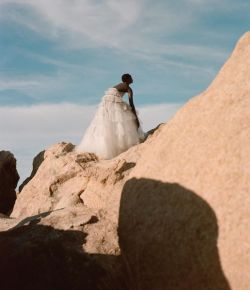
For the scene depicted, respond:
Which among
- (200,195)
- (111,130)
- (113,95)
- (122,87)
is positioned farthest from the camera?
(122,87)

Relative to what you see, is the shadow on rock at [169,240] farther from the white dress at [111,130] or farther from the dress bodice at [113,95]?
the dress bodice at [113,95]

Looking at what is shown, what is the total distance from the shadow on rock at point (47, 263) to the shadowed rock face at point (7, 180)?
6760 millimetres

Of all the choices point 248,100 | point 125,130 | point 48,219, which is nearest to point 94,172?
point 125,130

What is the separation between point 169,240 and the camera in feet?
15.9

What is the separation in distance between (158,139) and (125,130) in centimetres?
530

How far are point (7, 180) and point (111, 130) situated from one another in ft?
10.3

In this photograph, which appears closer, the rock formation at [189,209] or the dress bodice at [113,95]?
the rock formation at [189,209]

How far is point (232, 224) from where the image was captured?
4.54m

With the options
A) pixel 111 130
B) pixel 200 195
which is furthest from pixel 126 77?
pixel 200 195

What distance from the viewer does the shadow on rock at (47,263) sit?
4762mm

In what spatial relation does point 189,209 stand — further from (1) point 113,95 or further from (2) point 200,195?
(1) point 113,95

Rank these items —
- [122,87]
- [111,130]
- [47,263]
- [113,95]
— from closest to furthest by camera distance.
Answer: [47,263], [111,130], [113,95], [122,87]

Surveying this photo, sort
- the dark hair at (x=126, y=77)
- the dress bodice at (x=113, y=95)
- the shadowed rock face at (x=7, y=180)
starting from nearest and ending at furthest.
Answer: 1. the dress bodice at (x=113, y=95)
2. the dark hair at (x=126, y=77)
3. the shadowed rock face at (x=7, y=180)

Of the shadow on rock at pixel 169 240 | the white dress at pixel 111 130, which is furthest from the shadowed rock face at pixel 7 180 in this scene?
the shadow on rock at pixel 169 240
